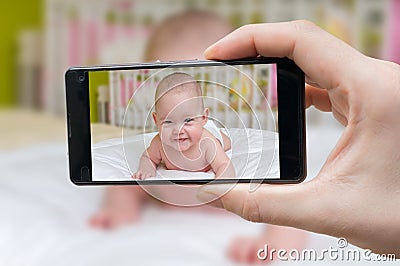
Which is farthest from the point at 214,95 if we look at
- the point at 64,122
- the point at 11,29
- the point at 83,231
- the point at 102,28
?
the point at 11,29

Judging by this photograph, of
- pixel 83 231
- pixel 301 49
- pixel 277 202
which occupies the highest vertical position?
pixel 301 49

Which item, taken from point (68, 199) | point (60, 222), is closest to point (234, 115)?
point (60, 222)

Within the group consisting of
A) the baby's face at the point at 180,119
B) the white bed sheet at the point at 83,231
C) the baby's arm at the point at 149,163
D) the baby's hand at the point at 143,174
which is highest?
the baby's face at the point at 180,119

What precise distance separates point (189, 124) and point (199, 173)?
1.8 inches

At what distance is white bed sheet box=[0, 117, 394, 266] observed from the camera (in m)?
1.09

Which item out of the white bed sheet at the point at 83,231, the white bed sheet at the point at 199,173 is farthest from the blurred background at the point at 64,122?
the white bed sheet at the point at 199,173

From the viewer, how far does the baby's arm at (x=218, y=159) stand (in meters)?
0.61

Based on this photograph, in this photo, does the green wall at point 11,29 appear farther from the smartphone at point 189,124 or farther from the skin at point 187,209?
the smartphone at point 189,124

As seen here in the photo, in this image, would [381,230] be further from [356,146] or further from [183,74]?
[183,74]

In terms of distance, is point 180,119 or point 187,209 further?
point 187,209

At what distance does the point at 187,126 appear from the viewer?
61 cm

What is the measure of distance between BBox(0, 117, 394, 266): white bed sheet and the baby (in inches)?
18.6

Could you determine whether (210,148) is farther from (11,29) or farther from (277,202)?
(11,29)

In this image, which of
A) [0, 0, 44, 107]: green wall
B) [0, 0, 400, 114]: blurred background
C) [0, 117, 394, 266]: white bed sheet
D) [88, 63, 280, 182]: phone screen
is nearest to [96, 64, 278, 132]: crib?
[88, 63, 280, 182]: phone screen
